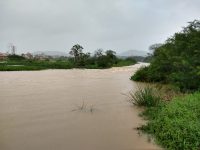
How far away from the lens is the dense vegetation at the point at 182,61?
1488cm

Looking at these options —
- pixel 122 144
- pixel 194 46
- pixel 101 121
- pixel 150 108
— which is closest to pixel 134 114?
pixel 150 108

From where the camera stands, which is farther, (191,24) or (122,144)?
(191,24)

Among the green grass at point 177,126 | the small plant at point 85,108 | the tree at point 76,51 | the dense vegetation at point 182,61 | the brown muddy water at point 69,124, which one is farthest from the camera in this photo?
the tree at point 76,51

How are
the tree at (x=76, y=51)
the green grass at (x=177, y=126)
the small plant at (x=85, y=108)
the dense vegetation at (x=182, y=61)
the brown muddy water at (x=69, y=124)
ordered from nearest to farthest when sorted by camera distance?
the green grass at (x=177, y=126), the brown muddy water at (x=69, y=124), the small plant at (x=85, y=108), the dense vegetation at (x=182, y=61), the tree at (x=76, y=51)

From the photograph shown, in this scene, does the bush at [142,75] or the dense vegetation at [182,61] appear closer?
the dense vegetation at [182,61]

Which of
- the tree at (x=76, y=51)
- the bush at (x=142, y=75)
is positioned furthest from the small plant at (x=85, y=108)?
the tree at (x=76, y=51)

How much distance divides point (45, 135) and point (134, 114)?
342 cm

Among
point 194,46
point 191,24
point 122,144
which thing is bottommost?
point 122,144

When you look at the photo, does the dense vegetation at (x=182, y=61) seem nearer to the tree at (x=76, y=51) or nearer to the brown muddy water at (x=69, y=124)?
the brown muddy water at (x=69, y=124)

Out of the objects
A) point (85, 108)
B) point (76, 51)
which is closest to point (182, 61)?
point (85, 108)

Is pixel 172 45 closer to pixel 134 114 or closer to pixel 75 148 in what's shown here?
pixel 134 114

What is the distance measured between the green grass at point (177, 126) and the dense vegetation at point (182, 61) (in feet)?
13.3

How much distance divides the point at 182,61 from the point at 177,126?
8067 millimetres

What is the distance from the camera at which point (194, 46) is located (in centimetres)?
1572
